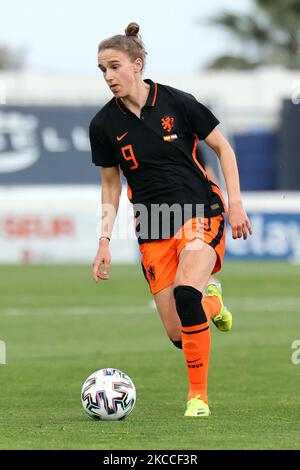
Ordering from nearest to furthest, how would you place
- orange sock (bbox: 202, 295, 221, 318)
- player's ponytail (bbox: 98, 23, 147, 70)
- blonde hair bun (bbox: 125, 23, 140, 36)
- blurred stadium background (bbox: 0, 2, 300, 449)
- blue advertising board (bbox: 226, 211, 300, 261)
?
blurred stadium background (bbox: 0, 2, 300, 449)
player's ponytail (bbox: 98, 23, 147, 70)
blonde hair bun (bbox: 125, 23, 140, 36)
orange sock (bbox: 202, 295, 221, 318)
blue advertising board (bbox: 226, 211, 300, 261)

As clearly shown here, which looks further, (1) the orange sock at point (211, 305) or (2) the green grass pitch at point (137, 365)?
(1) the orange sock at point (211, 305)

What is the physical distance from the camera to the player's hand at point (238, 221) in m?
9.12

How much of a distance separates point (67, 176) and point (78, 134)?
1097mm

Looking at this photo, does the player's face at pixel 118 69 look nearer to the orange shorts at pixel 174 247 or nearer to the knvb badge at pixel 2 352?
the orange shorts at pixel 174 247

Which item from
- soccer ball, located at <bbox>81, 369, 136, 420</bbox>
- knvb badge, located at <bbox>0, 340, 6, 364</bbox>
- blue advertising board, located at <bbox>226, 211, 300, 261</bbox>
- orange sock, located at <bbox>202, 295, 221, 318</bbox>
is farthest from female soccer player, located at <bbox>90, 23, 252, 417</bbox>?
blue advertising board, located at <bbox>226, 211, 300, 261</bbox>

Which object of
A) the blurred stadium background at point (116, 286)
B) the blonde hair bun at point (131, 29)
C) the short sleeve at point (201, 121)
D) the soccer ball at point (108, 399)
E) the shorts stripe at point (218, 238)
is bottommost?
the blurred stadium background at point (116, 286)

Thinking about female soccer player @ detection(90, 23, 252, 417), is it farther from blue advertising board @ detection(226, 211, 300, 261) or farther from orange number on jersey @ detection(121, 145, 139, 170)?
blue advertising board @ detection(226, 211, 300, 261)

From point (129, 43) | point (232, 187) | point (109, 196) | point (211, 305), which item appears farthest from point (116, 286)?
point (129, 43)

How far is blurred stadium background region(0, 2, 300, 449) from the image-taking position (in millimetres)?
9047

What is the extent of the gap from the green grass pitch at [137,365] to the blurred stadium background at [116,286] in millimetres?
22

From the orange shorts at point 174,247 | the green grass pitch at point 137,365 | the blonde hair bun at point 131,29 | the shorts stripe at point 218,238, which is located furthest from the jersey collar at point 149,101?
the green grass pitch at point 137,365

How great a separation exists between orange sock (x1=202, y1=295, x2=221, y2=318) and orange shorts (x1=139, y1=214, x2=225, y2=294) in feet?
1.40
